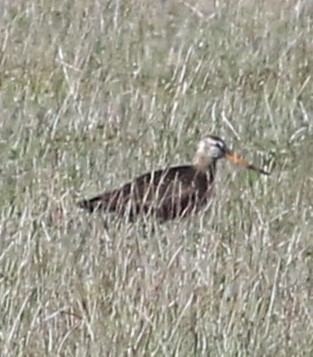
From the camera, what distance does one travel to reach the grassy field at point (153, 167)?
6.62 m

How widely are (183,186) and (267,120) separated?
5.97 feet

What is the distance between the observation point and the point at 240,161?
944 cm

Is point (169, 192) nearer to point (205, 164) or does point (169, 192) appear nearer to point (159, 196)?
point (159, 196)

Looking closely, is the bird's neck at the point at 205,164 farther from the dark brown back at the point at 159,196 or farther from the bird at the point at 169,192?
the dark brown back at the point at 159,196

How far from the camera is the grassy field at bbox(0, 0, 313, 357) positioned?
261 inches

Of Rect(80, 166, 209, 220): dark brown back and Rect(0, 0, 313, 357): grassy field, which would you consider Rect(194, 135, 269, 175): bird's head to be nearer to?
Rect(0, 0, 313, 357): grassy field

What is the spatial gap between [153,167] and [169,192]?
2.93 ft

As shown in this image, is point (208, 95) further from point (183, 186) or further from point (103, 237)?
point (103, 237)

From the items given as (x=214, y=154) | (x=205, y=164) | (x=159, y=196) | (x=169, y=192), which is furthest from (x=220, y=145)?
(x=159, y=196)

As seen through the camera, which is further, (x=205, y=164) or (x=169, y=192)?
(x=205, y=164)

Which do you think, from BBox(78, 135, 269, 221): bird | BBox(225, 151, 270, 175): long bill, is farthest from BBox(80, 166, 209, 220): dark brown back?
BBox(225, 151, 270, 175): long bill

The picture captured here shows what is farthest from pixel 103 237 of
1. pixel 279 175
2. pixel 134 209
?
pixel 279 175

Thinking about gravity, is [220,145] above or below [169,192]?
above

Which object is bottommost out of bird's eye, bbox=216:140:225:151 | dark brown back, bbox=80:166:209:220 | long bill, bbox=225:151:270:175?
dark brown back, bbox=80:166:209:220
